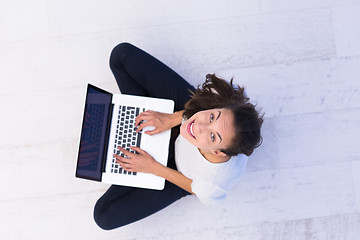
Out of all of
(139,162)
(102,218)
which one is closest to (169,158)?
(139,162)

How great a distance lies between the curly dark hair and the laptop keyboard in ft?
0.99

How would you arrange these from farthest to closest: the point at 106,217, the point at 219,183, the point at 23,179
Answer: the point at 23,179
the point at 106,217
the point at 219,183

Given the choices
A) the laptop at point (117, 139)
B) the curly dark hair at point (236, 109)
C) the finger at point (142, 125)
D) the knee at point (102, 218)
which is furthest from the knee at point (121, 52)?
the knee at point (102, 218)

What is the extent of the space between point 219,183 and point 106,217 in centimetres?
55

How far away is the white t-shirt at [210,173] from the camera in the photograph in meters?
1.08

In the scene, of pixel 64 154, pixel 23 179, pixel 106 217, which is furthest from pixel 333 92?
pixel 23 179

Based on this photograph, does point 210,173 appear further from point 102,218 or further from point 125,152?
point 102,218

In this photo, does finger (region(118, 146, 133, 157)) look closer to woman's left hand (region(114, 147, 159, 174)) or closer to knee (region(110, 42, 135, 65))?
woman's left hand (region(114, 147, 159, 174))

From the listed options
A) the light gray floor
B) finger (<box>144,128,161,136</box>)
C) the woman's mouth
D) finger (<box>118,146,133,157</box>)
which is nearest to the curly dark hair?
the woman's mouth

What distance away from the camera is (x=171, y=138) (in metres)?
1.42

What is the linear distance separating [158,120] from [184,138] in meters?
0.21

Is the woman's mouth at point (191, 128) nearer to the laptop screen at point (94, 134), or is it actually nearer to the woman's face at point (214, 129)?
the woman's face at point (214, 129)

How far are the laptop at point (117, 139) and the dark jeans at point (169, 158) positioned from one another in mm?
46

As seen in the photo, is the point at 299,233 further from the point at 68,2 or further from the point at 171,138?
the point at 68,2
